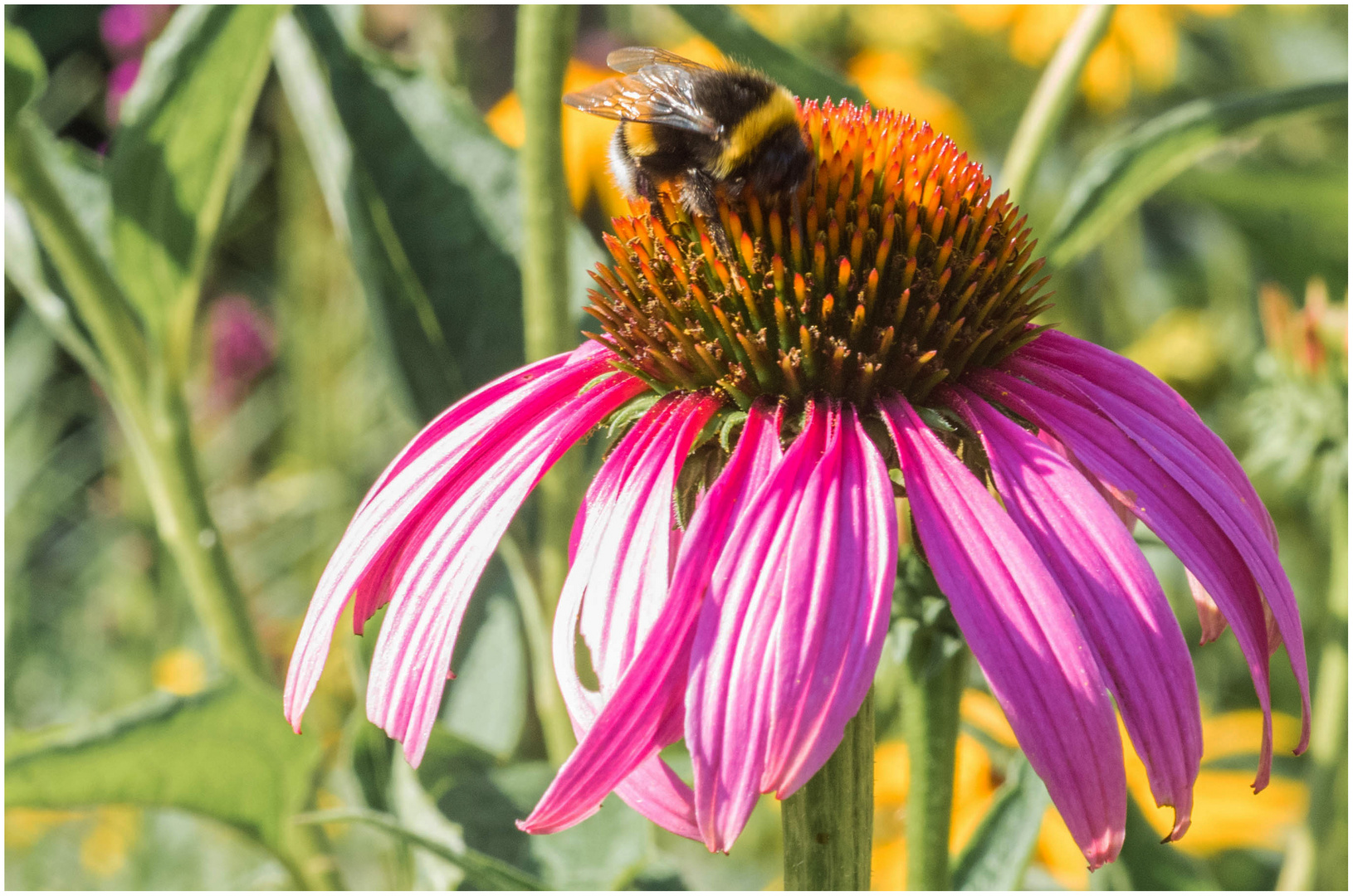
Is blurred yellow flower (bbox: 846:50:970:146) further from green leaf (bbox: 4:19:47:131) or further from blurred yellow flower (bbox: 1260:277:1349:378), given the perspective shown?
green leaf (bbox: 4:19:47:131)

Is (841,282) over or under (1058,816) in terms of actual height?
over

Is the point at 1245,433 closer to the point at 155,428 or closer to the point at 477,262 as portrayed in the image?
the point at 477,262

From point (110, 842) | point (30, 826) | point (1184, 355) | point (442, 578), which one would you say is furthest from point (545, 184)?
point (30, 826)

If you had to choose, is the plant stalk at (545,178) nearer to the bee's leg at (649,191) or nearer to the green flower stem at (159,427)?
the bee's leg at (649,191)

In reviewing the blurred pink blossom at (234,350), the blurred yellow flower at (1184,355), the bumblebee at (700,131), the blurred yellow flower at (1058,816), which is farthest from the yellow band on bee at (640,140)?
the blurred pink blossom at (234,350)

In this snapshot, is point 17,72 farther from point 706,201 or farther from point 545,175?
point 706,201

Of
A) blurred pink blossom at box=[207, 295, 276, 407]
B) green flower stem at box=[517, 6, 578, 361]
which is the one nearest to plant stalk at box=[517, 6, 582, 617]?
green flower stem at box=[517, 6, 578, 361]

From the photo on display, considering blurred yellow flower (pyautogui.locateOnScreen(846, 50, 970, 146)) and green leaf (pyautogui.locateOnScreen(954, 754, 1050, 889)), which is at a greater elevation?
blurred yellow flower (pyautogui.locateOnScreen(846, 50, 970, 146))
